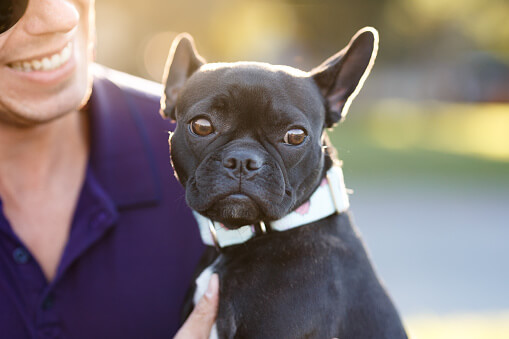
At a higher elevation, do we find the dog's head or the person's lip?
the person's lip

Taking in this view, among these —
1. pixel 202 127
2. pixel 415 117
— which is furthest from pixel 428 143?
pixel 202 127

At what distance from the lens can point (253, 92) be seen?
2.44 m

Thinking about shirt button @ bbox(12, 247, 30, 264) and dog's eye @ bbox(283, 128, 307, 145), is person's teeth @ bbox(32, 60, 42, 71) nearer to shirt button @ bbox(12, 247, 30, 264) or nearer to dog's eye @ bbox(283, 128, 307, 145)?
shirt button @ bbox(12, 247, 30, 264)

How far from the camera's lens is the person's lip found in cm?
260

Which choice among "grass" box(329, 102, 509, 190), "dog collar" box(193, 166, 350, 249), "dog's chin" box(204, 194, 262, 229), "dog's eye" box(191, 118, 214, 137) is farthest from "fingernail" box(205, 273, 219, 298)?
"grass" box(329, 102, 509, 190)

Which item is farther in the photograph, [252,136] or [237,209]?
[252,136]

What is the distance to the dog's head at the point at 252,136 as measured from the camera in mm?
2355

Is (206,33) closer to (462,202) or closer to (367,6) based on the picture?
(367,6)

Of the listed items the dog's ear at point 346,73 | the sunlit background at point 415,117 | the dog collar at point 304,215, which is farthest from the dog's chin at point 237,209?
the sunlit background at point 415,117

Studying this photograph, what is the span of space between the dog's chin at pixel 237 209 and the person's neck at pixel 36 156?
3.16ft

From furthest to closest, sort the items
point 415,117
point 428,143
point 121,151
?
point 415,117 → point 428,143 → point 121,151

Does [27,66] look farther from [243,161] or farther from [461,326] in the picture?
[461,326]

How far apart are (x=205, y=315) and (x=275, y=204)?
493 mm

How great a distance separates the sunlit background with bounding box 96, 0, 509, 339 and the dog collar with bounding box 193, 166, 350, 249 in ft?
1.16
